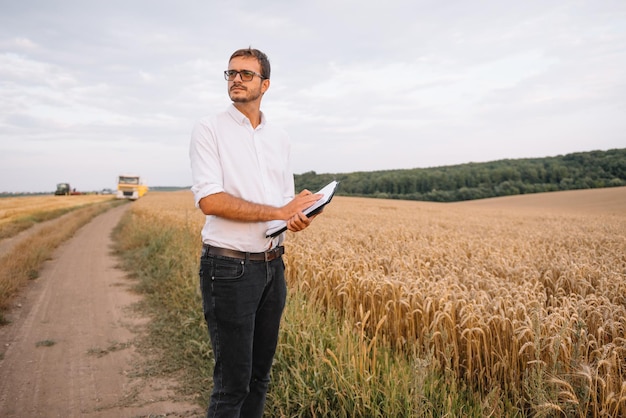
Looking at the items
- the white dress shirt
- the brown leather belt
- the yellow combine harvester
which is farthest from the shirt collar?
the yellow combine harvester

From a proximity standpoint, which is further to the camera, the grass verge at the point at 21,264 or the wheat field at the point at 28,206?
the wheat field at the point at 28,206

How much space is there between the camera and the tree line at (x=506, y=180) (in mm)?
66938

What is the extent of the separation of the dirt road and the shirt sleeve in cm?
248

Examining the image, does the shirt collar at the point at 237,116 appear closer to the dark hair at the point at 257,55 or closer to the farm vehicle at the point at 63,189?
the dark hair at the point at 257,55

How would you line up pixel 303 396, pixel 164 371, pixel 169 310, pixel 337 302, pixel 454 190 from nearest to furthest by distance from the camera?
1. pixel 303 396
2. pixel 164 371
3. pixel 337 302
4. pixel 169 310
5. pixel 454 190

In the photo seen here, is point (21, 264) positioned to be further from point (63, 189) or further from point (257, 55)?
point (63, 189)

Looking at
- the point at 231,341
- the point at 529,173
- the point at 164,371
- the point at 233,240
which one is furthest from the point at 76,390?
the point at 529,173

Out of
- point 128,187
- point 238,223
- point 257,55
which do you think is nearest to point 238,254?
point 238,223

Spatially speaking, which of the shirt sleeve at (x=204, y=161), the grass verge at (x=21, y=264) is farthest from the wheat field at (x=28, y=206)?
the shirt sleeve at (x=204, y=161)

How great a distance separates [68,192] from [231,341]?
86415mm

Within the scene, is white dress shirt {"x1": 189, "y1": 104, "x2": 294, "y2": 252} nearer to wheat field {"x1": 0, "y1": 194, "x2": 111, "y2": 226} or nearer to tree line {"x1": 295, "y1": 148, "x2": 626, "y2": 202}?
wheat field {"x1": 0, "y1": 194, "x2": 111, "y2": 226}

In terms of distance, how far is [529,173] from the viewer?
74.6 meters

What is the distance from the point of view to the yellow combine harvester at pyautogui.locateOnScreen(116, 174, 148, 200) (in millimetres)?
60812

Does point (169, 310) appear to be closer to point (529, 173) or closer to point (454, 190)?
point (454, 190)
